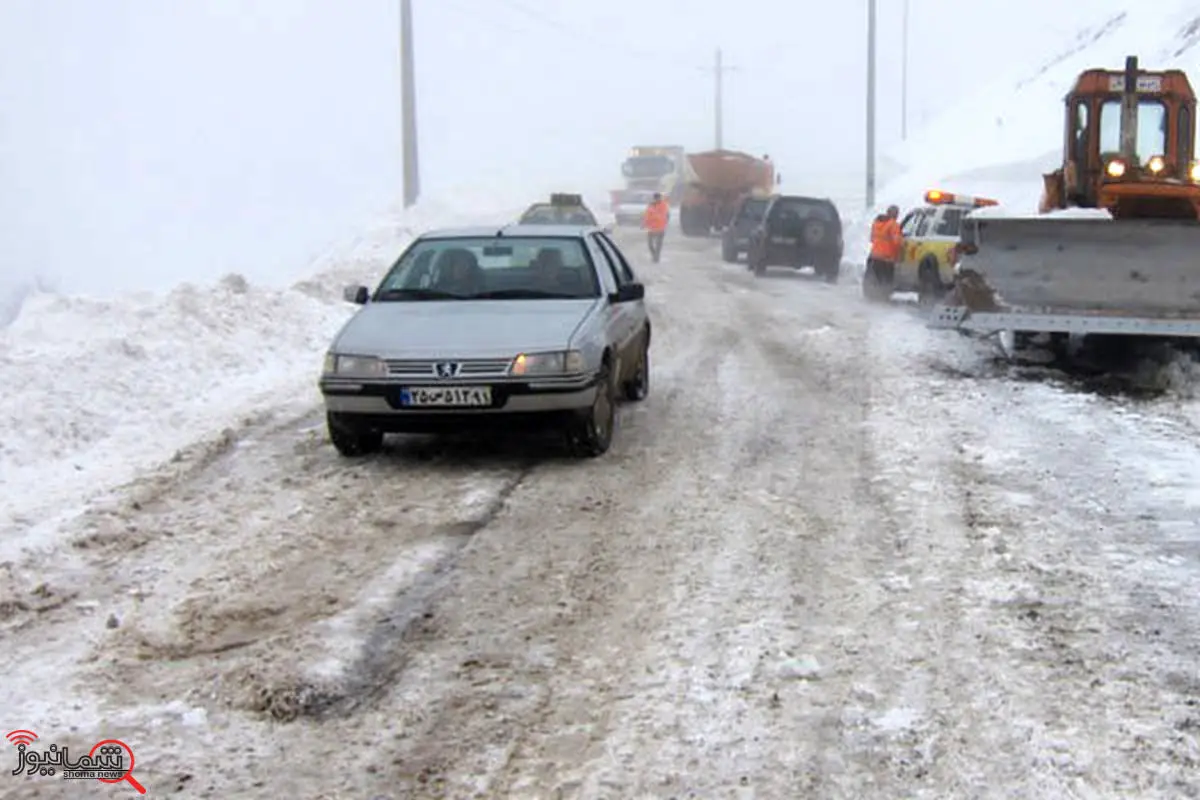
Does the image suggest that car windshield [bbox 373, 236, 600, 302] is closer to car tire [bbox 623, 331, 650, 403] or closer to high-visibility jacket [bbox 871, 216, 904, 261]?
car tire [bbox 623, 331, 650, 403]

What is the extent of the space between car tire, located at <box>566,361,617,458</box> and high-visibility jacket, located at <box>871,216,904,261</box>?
1220 cm

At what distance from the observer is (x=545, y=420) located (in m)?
7.93

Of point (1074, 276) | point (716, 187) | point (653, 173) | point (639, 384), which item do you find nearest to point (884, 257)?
point (1074, 276)

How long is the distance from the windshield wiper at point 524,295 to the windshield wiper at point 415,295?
7.1 inches

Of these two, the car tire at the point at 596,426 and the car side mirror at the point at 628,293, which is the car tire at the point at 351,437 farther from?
the car side mirror at the point at 628,293

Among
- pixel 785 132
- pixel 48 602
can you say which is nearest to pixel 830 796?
pixel 48 602

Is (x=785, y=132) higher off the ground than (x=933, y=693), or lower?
higher

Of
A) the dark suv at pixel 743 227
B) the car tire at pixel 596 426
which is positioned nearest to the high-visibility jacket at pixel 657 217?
the dark suv at pixel 743 227

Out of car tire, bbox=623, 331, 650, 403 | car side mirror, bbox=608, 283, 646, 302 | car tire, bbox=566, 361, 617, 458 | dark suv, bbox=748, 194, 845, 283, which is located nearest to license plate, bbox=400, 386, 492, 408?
car tire, bbox=566, 361, 617, 458

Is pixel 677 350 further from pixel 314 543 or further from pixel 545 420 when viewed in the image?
pixel 314 543

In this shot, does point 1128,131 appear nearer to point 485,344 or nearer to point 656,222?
point 485,344

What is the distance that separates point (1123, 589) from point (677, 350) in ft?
27.5

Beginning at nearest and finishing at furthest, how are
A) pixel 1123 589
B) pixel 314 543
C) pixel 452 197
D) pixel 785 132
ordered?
pixel 1123 589
pixel 314 543
pixel 452 197
pixel 785 132

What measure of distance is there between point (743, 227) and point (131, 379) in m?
20.3
